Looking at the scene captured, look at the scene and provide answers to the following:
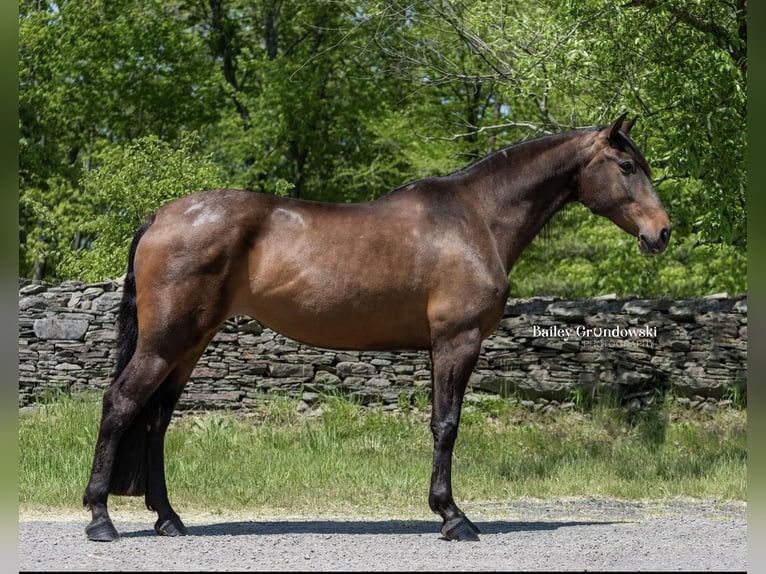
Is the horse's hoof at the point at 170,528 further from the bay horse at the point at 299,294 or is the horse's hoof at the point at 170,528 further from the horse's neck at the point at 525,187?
the horse's neck at the point at 525,187

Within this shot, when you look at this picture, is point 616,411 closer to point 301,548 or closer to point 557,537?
point 557,537

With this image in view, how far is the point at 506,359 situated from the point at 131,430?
21.7ft

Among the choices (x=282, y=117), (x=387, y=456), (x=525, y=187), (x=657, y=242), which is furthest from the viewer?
(x=282, y=117)

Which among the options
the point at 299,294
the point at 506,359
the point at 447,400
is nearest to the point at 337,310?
the point at 299,294

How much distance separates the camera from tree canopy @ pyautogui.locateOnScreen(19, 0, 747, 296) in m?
14.4

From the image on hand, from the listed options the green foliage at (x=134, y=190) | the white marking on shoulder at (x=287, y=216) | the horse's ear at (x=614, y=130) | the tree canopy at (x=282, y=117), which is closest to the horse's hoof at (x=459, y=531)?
the white marking on shoulder at (x=287, y=216)

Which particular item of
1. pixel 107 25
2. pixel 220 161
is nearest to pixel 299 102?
pixel 220 161

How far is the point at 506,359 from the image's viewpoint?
39.7ft

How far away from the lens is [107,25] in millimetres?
22719

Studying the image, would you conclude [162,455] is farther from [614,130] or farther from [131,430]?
[614,130]

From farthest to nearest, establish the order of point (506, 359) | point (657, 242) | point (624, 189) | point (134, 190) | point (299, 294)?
point (134, 190), point (506, 359), point (624, 189), point (657, 242), point (299, 294)

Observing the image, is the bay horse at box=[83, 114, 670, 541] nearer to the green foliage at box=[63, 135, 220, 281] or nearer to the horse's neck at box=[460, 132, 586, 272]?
the horse's neck at box=[460, 132, 586, 272]

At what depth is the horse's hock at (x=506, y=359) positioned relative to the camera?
11922 millimetres

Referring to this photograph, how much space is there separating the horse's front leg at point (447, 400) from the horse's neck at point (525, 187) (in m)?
0.75
